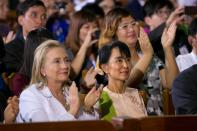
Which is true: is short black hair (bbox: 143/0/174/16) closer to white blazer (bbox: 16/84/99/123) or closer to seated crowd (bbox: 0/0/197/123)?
seated crowd (bbox: 0/0/197/123)

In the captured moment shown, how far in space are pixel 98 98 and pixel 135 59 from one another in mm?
1102

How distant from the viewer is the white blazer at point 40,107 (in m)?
3.78

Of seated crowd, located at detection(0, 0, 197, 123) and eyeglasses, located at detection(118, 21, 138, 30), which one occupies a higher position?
eyeglasses, located at detection(118, 21, 138, 30)

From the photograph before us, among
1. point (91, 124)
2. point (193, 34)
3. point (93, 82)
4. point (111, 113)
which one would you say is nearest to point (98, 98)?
point (111, 113)

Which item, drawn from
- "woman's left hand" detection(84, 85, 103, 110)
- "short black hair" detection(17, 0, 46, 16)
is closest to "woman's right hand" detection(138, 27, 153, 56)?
"woman's left hand" detection(84, 85, 103, 110)

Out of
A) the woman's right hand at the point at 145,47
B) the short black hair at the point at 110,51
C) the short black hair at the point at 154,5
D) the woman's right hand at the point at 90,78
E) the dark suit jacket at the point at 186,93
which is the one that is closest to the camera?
the dark suit jacket at the point at 186,93

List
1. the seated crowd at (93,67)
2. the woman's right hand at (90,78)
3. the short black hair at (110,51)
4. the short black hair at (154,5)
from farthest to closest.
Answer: the short black hair at (154,5) < the woman's right hand at (90,78) < the short black hair at (110,51) < the seated crowd at (93,67)

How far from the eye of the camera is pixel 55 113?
3.86 meters

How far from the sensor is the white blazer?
378 centimetres

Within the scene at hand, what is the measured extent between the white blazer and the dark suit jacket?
72 centimetres

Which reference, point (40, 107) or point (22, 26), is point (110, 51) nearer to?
point (40, 107)

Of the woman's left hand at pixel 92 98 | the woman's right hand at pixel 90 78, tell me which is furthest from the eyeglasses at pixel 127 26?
the woman's left hand at pixel 92 98

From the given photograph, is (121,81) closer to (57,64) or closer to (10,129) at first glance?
(57,64)

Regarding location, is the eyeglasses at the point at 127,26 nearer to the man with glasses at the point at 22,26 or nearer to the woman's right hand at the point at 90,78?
the woman's right hand at the point at 90,78
